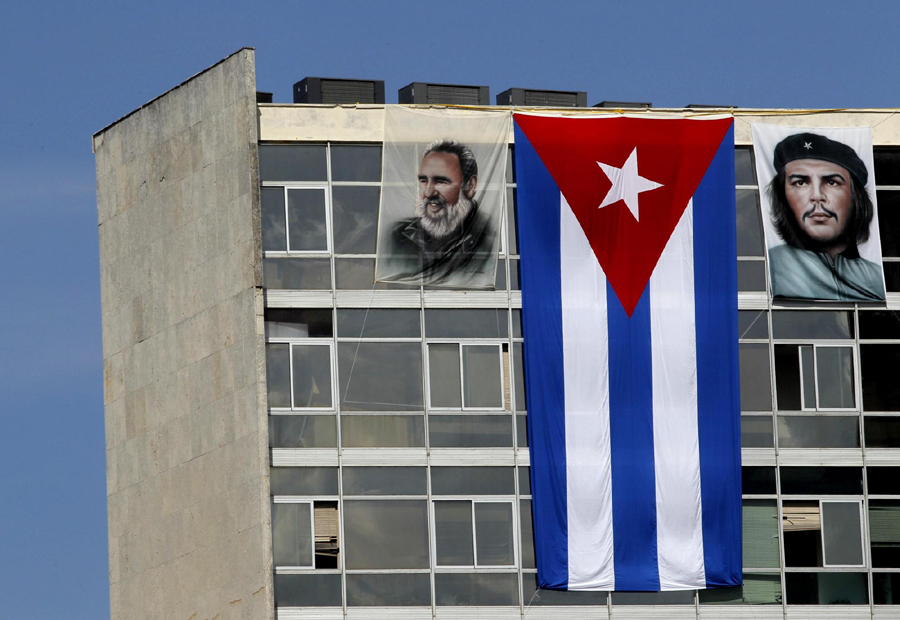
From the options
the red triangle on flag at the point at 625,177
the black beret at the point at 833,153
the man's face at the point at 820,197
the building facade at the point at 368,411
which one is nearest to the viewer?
the building facade at the point at 368,411

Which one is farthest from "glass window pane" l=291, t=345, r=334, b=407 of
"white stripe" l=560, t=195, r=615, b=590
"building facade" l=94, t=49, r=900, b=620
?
"white stripe" l=560, t=195, r=615, b=590

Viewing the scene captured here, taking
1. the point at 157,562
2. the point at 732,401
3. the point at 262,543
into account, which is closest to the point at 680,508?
the point at 732,401

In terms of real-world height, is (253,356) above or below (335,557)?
above

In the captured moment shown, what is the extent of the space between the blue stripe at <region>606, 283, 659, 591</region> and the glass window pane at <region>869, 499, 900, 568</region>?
531cm

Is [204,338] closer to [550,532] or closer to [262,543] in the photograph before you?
[262,543]

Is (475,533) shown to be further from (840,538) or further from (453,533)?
(840,538)

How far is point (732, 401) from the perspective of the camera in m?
45.5

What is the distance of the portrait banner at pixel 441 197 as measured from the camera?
148 ft

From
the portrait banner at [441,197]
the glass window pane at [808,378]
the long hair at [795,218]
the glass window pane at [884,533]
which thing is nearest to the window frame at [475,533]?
the portrait banner at [441,197]

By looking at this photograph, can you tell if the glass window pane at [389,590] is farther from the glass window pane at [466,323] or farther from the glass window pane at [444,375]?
the glass window pane at [466,323]

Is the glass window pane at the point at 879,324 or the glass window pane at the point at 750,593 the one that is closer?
the glass window pane at the point at 750,593

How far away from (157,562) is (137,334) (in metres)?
5.61

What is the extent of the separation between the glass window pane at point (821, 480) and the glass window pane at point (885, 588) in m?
2.02

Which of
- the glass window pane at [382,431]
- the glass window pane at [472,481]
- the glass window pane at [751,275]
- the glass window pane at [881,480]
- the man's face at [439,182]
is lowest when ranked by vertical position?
the glass window pane at [881,480]
